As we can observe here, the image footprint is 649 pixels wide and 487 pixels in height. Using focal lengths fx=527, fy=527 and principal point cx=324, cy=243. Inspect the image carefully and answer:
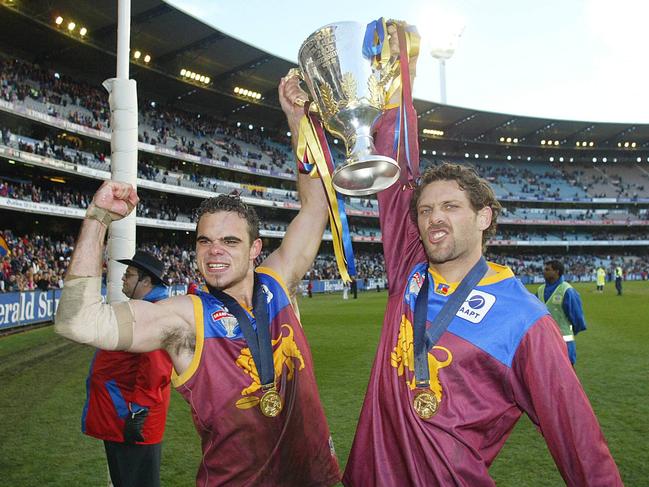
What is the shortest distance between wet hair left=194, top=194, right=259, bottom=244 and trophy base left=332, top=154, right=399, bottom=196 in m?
0.59

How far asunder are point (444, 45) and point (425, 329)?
56.4 m

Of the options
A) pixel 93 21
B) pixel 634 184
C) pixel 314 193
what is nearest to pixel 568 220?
pixel 634 184

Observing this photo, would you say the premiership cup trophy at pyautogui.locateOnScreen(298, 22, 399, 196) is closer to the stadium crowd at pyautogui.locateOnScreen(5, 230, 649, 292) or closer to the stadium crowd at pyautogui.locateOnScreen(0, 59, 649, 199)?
the stadium crowd at pyautogui.locateOnScreen(5, 230, 649, 292)

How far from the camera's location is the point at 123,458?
143 inches

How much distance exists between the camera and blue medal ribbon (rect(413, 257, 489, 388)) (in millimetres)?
1993

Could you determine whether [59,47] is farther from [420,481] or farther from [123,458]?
[420,481]

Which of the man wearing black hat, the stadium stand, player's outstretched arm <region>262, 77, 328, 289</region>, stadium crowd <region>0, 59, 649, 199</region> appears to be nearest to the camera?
player's outstretched arm <region>262, 77, 328, 289</region>

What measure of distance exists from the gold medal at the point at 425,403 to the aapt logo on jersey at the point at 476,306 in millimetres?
327

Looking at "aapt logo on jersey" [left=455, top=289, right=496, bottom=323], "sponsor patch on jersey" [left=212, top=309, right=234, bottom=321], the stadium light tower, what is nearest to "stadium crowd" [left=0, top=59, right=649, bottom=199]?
the stadium light tower

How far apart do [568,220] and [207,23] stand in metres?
43.0

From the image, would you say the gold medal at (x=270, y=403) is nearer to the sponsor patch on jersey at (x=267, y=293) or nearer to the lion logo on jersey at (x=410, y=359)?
the sponsor patch on jersey at (x=267, y=293)

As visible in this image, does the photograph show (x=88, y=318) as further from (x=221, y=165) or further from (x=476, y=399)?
(x=221, y=165)

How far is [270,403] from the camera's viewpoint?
91.9 inches

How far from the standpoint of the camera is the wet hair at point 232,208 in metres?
2.52
